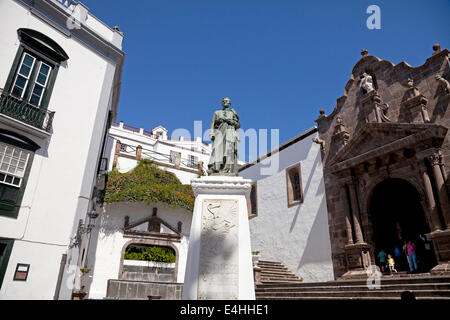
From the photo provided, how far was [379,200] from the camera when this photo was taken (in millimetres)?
11875

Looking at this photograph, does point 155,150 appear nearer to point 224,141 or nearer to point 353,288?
point 353,288

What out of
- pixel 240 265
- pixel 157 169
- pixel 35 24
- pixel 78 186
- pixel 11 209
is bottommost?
pixel 240 265

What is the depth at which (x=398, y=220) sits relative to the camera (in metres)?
11.4

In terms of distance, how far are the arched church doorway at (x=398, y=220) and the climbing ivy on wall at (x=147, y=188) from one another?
32.6 feet

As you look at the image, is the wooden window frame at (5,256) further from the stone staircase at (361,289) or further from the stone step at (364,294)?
the stone step at (364,294)

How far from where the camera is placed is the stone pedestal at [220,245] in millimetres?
3963

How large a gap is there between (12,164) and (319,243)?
1183 cm

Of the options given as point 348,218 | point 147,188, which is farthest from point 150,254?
point 348,218

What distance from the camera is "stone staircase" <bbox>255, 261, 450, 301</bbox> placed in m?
6.88

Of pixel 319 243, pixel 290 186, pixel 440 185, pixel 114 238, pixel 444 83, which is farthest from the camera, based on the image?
pixel 290 186

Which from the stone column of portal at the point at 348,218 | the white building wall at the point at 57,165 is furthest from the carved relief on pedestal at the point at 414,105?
A: the white building wall at the point at 57,165
